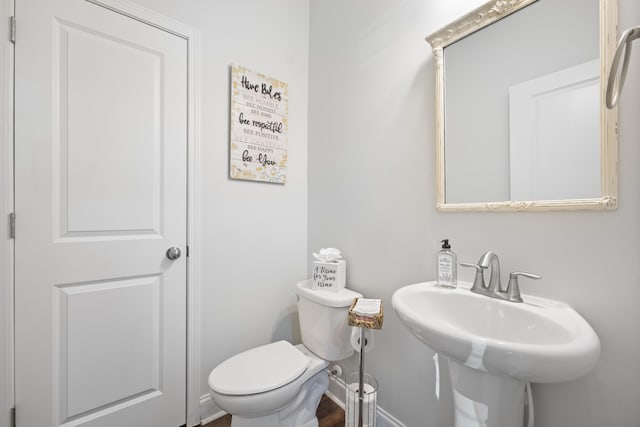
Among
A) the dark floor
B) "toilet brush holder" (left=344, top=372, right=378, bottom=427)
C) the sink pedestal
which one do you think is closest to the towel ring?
the sink pedestal

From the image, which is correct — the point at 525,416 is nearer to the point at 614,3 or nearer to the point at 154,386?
the point at 614,3

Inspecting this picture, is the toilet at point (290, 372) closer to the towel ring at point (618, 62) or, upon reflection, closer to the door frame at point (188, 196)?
the door frame at point (188, 196)

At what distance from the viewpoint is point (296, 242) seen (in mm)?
1802

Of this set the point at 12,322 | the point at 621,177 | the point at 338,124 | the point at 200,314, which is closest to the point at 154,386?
the point at 200,314

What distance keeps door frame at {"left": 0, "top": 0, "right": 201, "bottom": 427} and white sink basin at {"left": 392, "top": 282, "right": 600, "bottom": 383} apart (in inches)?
41.2

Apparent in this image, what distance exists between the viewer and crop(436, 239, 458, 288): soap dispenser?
1017mm

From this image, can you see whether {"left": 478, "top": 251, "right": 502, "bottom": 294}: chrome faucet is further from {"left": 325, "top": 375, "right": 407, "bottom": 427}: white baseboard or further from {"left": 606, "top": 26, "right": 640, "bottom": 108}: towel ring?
{"left": 325, "top": 375, "right": 407, "bottom": 427}: white baseboard

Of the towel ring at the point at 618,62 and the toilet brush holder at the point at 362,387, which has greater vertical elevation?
the towel ring at the point at 618,62

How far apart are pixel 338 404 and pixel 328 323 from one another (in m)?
0.61

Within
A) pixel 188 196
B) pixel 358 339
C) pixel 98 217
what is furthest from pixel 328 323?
pixel 98 217

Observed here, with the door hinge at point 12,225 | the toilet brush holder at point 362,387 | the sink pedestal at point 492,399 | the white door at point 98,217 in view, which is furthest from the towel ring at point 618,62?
the door hinge at point 12,225

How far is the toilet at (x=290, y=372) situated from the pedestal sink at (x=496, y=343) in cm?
50

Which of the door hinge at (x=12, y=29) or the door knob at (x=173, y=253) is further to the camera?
the door knob at (x=173, y=253)

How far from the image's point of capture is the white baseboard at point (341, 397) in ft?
4.37
